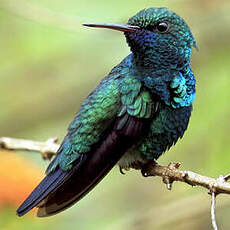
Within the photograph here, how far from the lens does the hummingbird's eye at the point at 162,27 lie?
3.76 meters

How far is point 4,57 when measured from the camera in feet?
19.7

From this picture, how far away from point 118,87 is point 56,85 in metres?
1.89

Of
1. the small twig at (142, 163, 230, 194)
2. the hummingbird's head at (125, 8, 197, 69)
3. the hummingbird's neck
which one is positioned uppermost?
the hummingbird's head at (125, 8, 197, 69)

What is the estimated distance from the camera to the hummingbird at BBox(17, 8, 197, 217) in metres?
3.66

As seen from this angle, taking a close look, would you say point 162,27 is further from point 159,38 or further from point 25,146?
point 25,146

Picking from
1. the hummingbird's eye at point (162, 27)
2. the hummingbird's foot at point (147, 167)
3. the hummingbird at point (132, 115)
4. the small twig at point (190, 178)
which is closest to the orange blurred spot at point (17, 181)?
the hummingbird at point (132, 115)

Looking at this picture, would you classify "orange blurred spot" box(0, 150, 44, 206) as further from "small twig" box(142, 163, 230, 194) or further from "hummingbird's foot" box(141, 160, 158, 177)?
"small twig" box(142, 163, 230, 194)

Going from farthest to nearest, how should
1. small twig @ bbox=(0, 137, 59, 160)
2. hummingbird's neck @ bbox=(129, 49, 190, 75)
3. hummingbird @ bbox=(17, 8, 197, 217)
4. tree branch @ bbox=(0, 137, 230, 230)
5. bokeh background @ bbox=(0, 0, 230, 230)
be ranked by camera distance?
bokeh background @ bbox=(0, 0, 230, 230), small twig @ bbox=(0, 137, 59, 160), hummingbird's neck @ bbox=(129, 49, 190, 75), hummingbird @ bbox=(17, 8, 197, 217), tree branch @ bbox=(0, 137, 230, 230)

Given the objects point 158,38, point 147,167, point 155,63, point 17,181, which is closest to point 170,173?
point 147,167

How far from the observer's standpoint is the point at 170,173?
11.1 feet

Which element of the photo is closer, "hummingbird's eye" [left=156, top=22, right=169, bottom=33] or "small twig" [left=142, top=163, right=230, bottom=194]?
"small twig" [left=142, top=163, right=230, bottom=194]

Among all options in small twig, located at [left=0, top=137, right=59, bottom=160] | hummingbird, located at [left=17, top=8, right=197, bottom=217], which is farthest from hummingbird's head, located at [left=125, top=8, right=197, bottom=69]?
small twig, located at [left=0, top=137, right=59, bottom=160]

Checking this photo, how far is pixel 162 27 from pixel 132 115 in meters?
0.62

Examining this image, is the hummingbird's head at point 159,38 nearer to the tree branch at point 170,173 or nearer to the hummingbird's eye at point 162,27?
the hummingbird's eye at point 162,27
